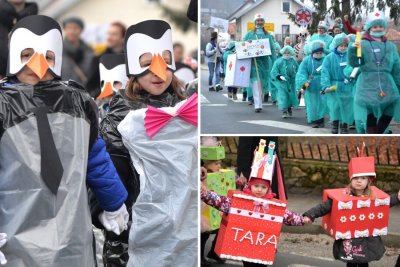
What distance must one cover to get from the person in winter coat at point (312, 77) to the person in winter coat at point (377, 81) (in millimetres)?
247

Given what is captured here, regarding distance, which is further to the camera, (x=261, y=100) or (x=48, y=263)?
(x=261, y=100)

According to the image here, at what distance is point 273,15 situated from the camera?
3484 mm

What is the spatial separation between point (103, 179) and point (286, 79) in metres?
1.67

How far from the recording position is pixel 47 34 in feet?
9.92

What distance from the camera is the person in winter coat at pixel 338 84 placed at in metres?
3.81

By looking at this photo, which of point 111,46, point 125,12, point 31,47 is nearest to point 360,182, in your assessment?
point 31,47

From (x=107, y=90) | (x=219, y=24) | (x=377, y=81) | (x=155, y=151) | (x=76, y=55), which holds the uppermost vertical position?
(x=219, y=24)

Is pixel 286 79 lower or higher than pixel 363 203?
higher

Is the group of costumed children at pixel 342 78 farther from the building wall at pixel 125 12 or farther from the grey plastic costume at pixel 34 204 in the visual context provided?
the grey plastic costume at pixel 34 204

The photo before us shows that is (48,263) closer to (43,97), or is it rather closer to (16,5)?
(43,97)

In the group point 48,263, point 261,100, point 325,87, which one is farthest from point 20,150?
point 325,87

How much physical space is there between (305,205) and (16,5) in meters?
2.51

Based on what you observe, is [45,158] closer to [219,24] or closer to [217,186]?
[219,24]

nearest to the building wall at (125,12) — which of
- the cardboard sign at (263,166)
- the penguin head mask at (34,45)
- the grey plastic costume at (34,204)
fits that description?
the cardboard sign at (263,166)
